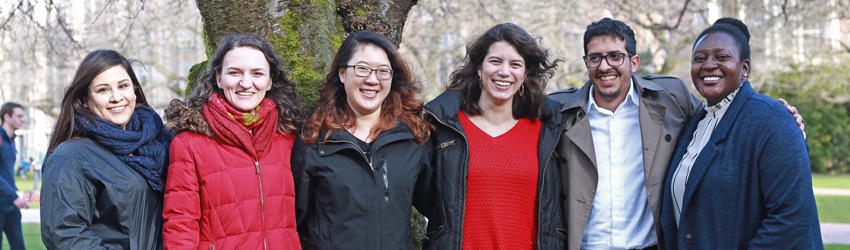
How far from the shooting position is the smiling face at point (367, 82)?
3375 mm

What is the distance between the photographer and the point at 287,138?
3.42 m

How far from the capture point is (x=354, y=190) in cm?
324

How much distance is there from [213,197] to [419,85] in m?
1.23

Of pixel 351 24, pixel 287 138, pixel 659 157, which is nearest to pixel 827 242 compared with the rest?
pixel 659 157

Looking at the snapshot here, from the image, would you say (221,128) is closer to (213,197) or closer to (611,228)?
(213,197)

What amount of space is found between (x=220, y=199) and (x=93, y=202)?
1.76 feet

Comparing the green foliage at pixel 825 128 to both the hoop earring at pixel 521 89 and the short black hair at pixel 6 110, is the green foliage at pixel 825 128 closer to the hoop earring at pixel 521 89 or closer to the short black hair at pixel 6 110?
the short black hair at pixel 6 110

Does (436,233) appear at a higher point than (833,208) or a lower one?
higher

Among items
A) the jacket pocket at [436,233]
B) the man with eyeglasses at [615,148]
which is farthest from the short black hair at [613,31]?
the jacket pocket at [436,233]

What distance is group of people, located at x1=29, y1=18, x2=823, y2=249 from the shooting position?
121 inches

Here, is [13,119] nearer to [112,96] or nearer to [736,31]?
[112,96]

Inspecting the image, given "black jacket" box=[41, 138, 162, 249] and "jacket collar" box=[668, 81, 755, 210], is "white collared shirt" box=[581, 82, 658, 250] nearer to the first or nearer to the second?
"jacket collar" box=[668, 81, 755, 210]

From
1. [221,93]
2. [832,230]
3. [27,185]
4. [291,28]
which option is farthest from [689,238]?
[27,185]

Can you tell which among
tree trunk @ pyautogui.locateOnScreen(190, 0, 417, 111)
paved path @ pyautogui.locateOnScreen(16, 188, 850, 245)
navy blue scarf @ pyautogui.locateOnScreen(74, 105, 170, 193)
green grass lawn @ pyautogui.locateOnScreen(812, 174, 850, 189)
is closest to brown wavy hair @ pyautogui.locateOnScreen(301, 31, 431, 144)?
tree trunk @ pyautogui.locateOnScreen(190, 0, 417, 111)
